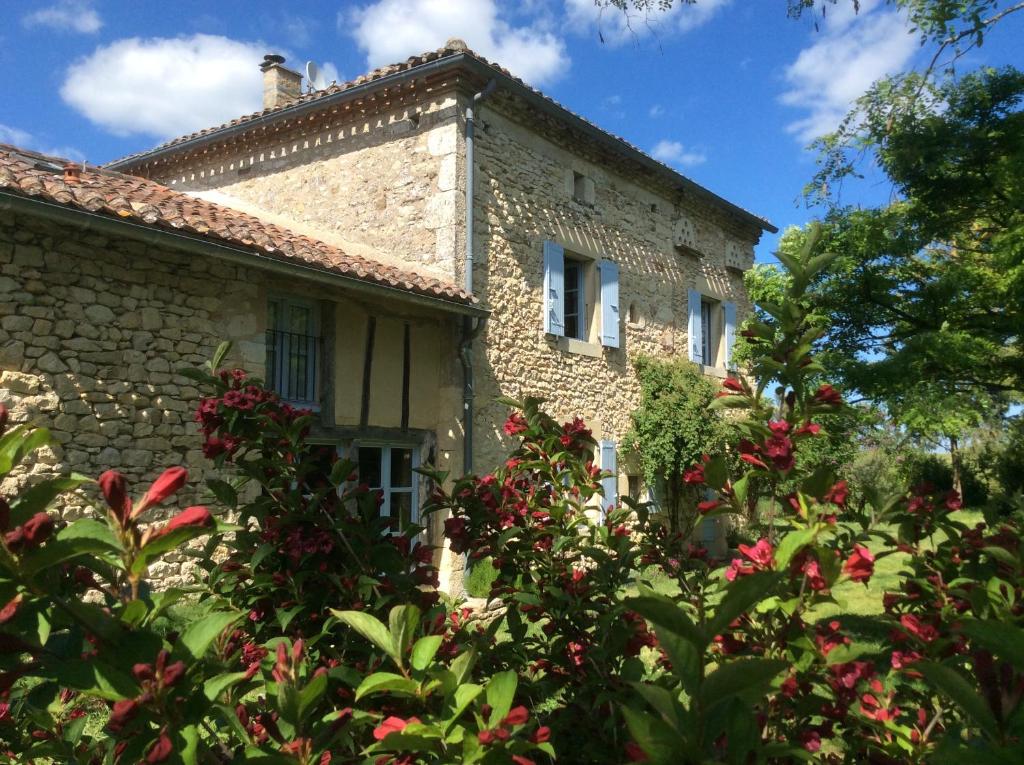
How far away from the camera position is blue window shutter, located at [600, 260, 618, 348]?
10.9 m

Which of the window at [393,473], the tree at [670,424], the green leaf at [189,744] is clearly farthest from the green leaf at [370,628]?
the tree at [670,424]

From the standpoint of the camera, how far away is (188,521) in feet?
3.01

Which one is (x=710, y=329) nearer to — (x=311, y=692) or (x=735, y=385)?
(x=735, y=385)

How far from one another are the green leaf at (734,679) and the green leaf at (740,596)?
0.04 meters

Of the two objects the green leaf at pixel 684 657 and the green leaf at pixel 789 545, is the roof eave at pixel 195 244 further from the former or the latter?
the green leaf at pixel 684 657

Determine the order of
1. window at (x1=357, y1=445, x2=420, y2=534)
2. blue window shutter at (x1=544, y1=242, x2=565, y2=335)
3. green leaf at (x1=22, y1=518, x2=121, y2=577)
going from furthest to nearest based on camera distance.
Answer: blue window shutter at (x1=544, y1=242, x2=565, y2=335), window at (x1=357, y1=445, x2=420, y2=534), green leaf at (x1=22, y1=518, x2=121, y2=577)

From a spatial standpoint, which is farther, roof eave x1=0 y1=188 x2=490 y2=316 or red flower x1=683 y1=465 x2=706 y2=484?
roof eave x1=0 y1=188 x2=490 y2=316

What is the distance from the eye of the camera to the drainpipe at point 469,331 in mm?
8609

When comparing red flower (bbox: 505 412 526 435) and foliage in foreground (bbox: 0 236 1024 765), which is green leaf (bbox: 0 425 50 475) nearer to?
foliage in foreground (bbox: 0 236 1024 765)

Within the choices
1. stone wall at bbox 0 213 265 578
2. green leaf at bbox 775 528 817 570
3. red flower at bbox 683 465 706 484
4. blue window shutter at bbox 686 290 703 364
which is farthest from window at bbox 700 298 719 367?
green leaf at bbox 775 528 817 570

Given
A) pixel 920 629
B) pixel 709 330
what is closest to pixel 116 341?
pixel 920 629

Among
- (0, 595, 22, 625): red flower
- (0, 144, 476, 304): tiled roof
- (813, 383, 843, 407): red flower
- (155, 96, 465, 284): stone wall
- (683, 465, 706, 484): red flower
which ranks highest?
(155, 96, 465, 284): stone wall

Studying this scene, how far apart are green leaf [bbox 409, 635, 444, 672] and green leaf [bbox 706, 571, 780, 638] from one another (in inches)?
20.5

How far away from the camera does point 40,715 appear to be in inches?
56.5
